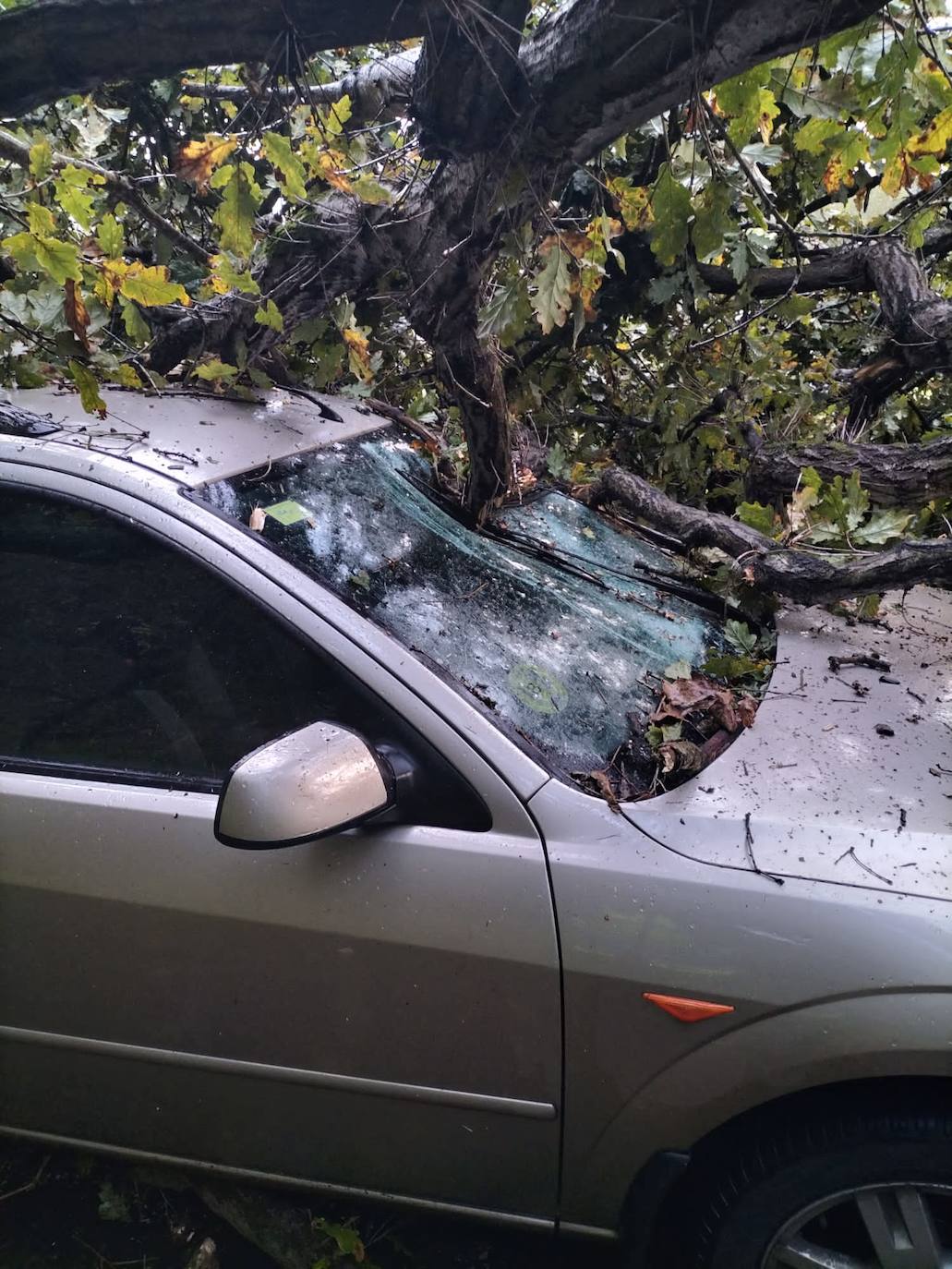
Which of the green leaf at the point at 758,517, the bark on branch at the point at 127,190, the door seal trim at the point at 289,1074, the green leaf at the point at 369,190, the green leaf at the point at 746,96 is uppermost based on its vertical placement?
the bark on branch at the point at 127,190

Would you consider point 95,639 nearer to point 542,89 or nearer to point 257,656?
point 257,656

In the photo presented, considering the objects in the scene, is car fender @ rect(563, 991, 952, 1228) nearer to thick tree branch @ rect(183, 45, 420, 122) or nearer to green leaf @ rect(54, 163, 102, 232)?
green leaf @ rect(54, 163, 102, 232)

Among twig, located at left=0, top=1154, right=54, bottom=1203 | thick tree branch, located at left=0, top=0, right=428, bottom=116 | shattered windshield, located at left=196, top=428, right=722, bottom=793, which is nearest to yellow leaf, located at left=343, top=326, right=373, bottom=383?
shattered windshield, located at left=196, top=428, right=722, bottom=793

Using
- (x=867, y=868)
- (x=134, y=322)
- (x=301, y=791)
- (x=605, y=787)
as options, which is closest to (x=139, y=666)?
(x=301, y=791)

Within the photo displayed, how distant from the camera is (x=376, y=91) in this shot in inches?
117

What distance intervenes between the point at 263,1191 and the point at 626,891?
1.14 metres

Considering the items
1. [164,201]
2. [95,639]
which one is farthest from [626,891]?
[164,201]

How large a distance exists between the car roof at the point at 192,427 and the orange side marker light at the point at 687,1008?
132 cm

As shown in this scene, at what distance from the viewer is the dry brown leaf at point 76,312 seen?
6.85 feet

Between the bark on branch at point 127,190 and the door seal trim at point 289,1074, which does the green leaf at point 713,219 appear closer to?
the bark on branch at point 127,190

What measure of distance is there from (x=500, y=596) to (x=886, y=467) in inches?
55.5

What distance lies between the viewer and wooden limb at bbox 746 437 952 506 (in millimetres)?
2682

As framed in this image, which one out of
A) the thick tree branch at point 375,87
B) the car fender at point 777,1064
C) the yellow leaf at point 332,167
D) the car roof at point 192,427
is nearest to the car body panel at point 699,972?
the car fender at point 777,1064

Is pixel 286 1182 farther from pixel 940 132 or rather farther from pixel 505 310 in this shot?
pixel 940 132
